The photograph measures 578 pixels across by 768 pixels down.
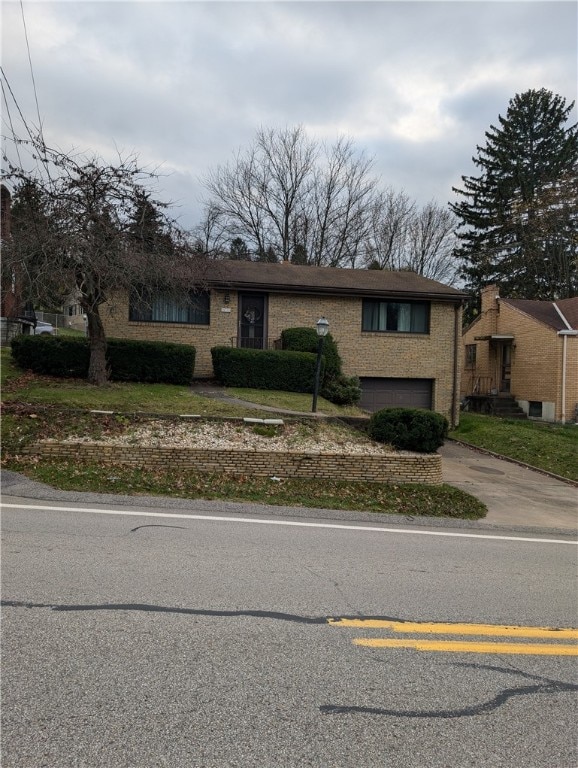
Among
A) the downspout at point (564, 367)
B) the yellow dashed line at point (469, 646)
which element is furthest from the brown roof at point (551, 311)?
the yellow dashed line at point (469, 646)

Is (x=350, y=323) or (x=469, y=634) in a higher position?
(x=350, y=323)

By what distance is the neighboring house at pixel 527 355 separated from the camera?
22766mm

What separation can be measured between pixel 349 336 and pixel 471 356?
37.8ft

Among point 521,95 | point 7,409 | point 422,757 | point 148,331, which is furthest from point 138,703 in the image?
point 521,95

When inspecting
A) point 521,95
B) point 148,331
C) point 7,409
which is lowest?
point 7,409

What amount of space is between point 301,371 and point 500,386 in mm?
13875

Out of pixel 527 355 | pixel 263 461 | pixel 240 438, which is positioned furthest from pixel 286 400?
pixel 527 355

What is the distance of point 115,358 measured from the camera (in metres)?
16.0

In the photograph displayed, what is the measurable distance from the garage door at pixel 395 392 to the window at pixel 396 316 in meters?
2.01

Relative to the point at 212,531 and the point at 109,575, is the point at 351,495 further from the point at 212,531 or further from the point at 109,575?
the point at 109,575

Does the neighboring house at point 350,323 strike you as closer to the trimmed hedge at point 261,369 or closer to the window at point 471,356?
the trimmed hedge at point 261,369

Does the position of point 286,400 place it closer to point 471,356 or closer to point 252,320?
point 252,320

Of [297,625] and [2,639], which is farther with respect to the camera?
[297,625]

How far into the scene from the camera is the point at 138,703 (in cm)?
293
